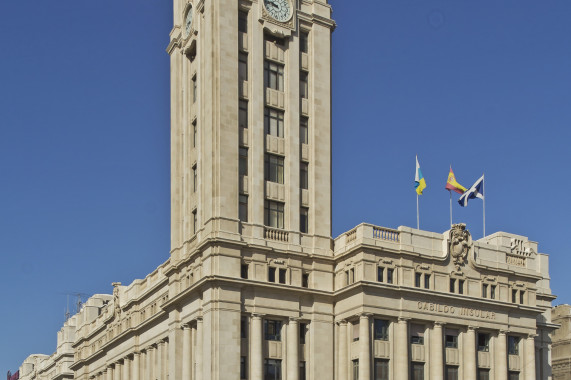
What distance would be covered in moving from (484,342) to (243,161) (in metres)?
30.0

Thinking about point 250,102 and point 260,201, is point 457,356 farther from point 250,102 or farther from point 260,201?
point 250,102

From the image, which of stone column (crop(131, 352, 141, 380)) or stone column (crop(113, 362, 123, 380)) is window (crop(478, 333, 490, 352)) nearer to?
stone column (crop(131, 352, 141, 380))

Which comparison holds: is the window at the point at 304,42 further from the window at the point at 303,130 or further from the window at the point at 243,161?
the window at the point at 243,161

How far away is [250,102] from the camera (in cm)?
8725

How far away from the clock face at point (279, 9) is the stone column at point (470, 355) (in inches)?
1422

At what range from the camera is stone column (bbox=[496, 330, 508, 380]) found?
87438 millimetres

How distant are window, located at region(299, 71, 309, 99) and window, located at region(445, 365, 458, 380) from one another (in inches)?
1203

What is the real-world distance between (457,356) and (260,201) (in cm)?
2427

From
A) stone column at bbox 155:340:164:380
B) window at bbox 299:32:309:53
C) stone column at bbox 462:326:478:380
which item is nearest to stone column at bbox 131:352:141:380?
stone column at bbox 155:340:164:380

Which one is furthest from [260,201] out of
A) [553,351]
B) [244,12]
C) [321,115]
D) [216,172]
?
[553,351]

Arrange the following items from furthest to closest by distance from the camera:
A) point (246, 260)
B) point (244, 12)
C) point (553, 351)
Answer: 1. point (553, 351)
2. point (244, 12)
3. point (246, 260)

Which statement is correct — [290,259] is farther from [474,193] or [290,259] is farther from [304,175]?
[474,193]

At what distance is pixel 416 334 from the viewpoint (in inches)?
3322

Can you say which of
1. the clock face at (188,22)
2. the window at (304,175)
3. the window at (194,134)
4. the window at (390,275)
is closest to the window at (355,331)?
the window at (390,275)
